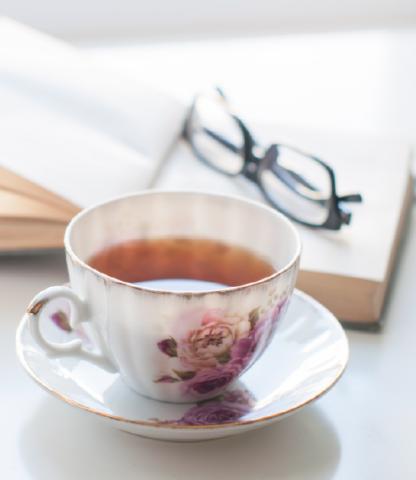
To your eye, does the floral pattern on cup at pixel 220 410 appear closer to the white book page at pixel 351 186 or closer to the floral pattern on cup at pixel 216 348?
the floral pattern on cup at pixel 216 348

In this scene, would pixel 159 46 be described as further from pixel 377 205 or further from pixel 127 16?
pixel 377 205

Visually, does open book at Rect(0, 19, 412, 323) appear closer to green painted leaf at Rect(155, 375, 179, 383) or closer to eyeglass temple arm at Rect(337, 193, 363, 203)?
eyeglass temple arm at Rect(337, 193, 363, 203)

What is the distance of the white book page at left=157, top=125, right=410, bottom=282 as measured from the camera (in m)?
0.62

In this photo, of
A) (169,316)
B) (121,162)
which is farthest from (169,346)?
(121,162)

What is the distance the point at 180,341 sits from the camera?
0.45 m

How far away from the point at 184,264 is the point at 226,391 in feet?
0.29

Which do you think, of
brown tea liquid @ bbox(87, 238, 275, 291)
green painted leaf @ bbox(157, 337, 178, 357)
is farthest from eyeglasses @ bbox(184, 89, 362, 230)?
green painted leaf @ bbox(157, 337, 178, 357)

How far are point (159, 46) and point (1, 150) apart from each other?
1.97 feet

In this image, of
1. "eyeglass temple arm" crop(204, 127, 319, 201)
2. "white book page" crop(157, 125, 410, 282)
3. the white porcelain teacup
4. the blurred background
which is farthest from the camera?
the blurred background

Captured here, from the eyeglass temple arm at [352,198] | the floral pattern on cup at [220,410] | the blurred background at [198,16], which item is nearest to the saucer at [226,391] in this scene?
the floral pattern on cup at [220,410]

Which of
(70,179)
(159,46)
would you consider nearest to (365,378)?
(70,179)

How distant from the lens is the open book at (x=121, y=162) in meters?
0.62

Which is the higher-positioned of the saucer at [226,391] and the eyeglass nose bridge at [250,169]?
the saucer at [226,391]

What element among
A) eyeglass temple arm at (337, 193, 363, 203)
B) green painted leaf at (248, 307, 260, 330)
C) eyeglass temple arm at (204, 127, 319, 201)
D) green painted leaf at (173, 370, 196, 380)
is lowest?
eyeglass temple arm at (204, 127, 319, 201)
